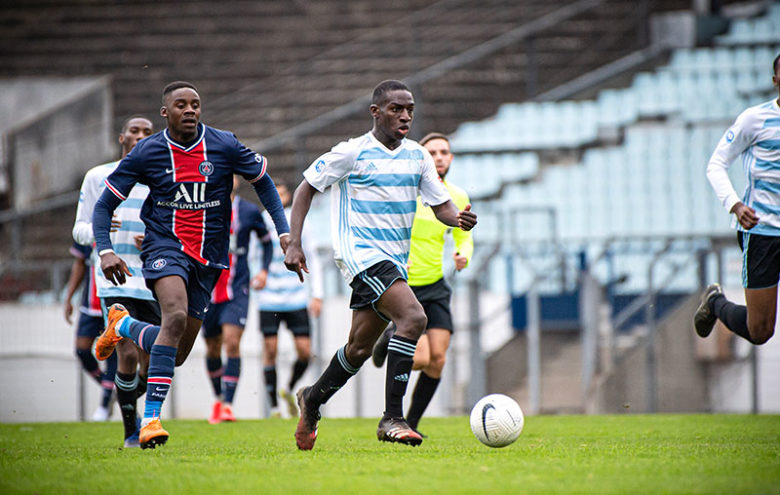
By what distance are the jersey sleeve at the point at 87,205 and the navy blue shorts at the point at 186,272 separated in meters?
1.36

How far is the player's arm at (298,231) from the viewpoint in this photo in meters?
6.51

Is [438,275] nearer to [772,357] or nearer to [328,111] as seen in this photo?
[772,357]

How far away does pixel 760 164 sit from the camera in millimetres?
7488

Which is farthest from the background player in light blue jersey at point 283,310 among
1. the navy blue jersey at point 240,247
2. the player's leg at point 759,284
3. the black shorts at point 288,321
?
the player's leg at point 759,284

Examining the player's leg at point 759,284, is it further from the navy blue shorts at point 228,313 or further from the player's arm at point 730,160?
the navy blue shorts at point 228,313

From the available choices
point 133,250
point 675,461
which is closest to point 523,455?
point 675,461

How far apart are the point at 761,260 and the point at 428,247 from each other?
256 centimetres

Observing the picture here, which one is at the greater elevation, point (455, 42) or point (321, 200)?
point (455, 42)

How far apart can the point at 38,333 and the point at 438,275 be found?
740 centimetres

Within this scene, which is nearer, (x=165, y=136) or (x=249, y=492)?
(x=249, y=492)

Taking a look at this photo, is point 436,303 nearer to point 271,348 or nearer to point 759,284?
point 759,284

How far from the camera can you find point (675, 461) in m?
5.94

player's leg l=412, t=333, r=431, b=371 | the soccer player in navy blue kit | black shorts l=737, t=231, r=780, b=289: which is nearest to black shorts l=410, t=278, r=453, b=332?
player's leg l=412, t=333, r=431, b=371

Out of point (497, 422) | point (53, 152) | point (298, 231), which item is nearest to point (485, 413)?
point (497, 422)
